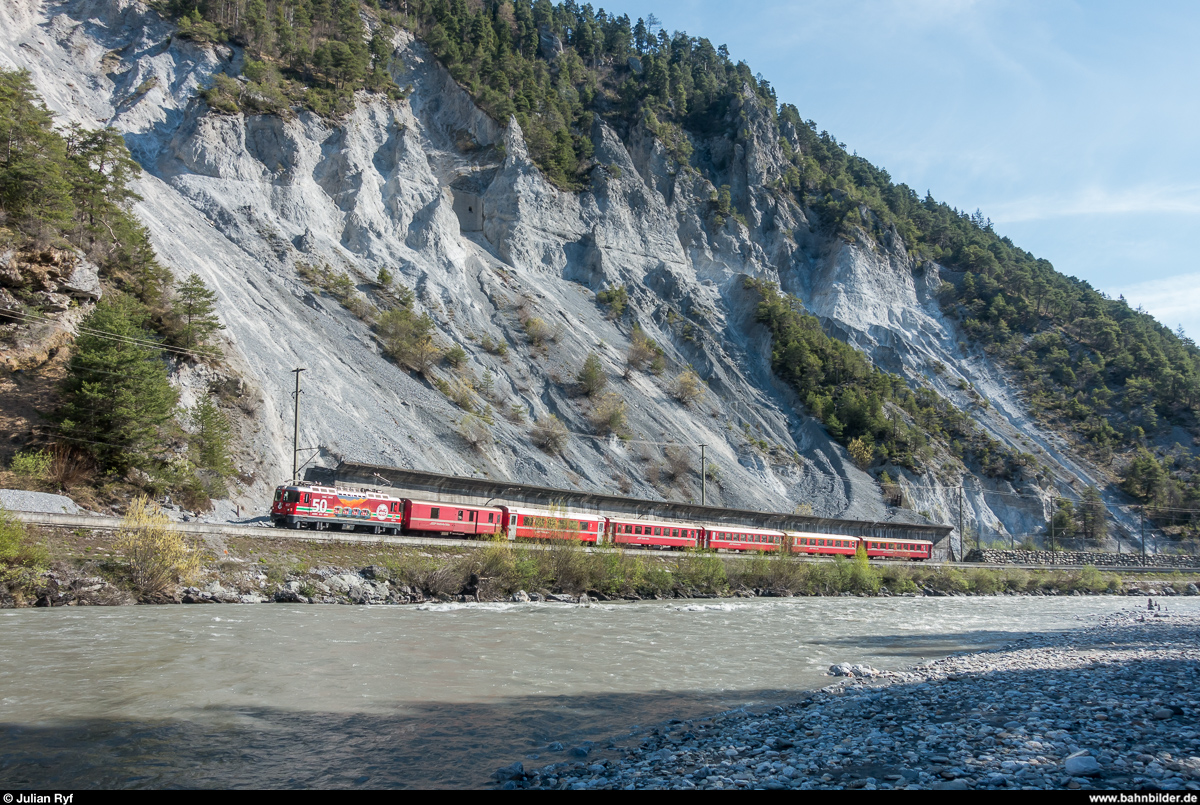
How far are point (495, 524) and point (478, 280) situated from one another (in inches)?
1246

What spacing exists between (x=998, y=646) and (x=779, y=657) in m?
7.35

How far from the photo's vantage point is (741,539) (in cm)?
3906

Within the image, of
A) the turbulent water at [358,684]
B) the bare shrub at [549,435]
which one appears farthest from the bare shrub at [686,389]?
the turbulent water at [358,684]

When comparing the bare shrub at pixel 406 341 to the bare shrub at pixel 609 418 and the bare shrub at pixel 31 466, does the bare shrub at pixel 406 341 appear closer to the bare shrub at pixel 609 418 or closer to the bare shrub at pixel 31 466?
the bare shrub at pixel 609 418

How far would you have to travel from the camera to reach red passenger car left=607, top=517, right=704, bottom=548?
3356 cm

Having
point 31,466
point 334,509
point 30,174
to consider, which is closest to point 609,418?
point 334,509

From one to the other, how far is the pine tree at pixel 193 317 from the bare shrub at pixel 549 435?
20482 millimetres

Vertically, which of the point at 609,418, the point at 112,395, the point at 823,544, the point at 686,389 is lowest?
the point at 823,544

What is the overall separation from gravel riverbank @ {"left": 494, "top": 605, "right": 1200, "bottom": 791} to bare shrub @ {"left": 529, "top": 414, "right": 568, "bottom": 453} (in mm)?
34494

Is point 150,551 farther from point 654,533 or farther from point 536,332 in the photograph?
point 536,332

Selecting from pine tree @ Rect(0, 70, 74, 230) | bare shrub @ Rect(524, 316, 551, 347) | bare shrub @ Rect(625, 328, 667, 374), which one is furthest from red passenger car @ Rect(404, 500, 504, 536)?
bare shrub @ Rect(625, 328, 667, 374)

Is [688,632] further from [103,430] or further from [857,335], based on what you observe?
[857,335]

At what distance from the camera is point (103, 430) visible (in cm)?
2466

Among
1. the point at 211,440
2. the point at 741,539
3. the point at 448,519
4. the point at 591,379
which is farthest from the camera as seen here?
the point at 591,379
